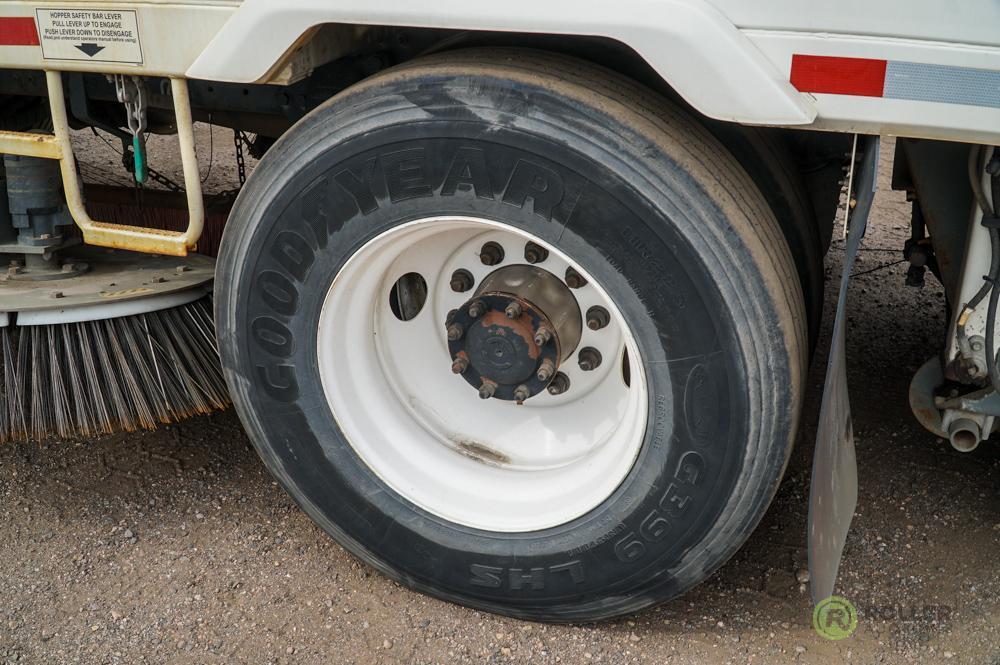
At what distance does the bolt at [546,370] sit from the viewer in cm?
175

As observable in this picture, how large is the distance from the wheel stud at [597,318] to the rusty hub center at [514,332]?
23 mm

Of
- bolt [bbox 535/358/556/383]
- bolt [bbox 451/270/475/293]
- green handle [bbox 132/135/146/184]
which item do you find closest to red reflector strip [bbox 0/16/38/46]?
green handle [bbox 132/135/146/184]

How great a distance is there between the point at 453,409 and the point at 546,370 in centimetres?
27

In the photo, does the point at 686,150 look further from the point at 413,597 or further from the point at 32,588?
the point at 32,588

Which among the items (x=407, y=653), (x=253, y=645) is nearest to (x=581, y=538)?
(x=407, y=653)

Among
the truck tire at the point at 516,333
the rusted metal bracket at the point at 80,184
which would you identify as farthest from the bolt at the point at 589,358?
the rusted metal bracket at the point at 80,184

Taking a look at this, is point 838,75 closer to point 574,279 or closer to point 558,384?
point 574,279

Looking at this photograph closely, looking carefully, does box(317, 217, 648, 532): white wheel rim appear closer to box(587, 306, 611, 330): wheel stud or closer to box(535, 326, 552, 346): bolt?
box(587, 306, 611, 330): wheel stud

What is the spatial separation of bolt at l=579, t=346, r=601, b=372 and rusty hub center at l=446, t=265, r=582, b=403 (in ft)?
0.11

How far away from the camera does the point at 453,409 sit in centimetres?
193

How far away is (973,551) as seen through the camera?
79.0 inches

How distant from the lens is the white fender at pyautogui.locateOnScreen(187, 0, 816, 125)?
4.21 ft

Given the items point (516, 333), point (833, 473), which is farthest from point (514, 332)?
point (833, 473)

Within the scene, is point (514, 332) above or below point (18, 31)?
below
